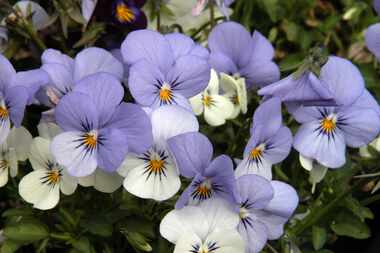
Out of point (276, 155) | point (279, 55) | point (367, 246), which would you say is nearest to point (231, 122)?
point (276, 155)

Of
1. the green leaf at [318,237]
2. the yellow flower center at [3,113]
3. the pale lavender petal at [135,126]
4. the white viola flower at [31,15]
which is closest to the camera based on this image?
the pale lavender petal at [135,126]

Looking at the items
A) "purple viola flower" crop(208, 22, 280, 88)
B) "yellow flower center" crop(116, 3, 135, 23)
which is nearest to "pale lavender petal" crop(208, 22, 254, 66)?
"purple viola flower" crop(208, 22, 280, 88)

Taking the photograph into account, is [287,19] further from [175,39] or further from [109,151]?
[109,151]

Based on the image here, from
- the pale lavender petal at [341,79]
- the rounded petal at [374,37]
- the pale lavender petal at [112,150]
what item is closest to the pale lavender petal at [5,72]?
the pale lavender petal at [112,150]

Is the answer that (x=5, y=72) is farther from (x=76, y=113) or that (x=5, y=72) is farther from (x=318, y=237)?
(x=318, y=237)

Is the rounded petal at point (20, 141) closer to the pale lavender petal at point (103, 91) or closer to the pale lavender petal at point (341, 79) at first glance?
the pale lavender petal at point (103, 91)

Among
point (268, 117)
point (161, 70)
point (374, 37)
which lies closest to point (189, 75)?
point (161, 70)

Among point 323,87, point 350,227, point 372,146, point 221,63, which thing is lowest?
point 350,227

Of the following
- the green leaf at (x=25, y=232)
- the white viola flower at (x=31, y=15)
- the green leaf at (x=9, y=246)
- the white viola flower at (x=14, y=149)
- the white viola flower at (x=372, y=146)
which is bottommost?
the green leaf at (x=9, y=246)
